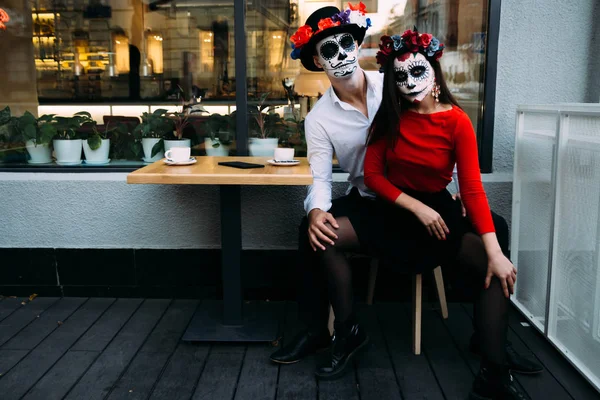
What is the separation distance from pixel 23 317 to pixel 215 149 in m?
1.31

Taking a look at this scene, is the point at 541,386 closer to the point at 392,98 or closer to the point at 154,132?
the point at 392,98

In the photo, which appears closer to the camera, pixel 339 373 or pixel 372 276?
pixel 339 373

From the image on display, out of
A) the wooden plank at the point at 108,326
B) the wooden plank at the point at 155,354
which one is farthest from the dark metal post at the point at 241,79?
the wooden plank at the point at 108,326

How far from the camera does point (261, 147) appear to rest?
3.24 meters

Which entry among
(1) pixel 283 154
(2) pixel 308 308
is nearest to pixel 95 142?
(1) pixel 283 154

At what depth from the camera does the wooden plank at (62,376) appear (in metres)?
2.18

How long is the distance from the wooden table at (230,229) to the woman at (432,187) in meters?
0.36

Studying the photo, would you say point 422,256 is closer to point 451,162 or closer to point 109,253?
point 451,162

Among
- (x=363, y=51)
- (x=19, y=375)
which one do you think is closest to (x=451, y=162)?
(x=363, y=51)

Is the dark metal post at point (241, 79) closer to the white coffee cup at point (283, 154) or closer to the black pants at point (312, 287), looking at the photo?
the white coffee cup at point (283, 154)

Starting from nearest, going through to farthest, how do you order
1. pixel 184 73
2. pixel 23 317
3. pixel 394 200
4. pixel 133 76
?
pixel 394 200 < pixel 23 317 < pixel 184 73 < pixel 133 76

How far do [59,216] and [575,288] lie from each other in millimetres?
2555

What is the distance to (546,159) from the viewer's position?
2.55 meters

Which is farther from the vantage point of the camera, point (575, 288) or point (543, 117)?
point (543, 117)
